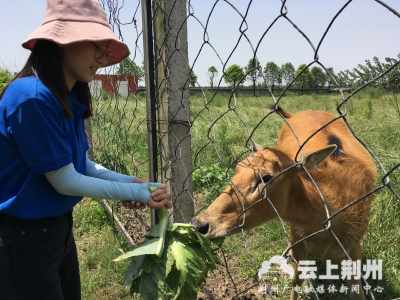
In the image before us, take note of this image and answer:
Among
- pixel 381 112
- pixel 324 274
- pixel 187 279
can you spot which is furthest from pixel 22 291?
pixel 381 112

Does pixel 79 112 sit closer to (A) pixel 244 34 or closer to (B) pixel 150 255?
(B) pixel 150 255

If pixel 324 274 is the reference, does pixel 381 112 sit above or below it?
above

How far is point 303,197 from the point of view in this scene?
94.6 inches

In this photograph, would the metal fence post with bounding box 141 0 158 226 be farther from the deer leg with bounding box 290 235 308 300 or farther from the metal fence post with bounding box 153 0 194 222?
the deer leg with bounding box 290 235 308 300

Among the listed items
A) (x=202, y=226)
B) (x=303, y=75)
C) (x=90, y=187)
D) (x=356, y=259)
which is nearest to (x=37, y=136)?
(x=90, y=187)

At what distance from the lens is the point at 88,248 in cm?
369

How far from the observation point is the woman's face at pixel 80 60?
1.68 metres

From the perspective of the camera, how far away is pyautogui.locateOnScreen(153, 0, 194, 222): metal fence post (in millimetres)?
2053

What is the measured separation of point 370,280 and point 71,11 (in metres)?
3.49

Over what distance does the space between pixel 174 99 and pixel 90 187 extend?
895 millimetres

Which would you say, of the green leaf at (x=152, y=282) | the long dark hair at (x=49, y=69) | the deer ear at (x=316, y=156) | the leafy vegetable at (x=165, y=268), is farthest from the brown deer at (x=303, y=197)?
the long dark hair at (x=49, y=69)

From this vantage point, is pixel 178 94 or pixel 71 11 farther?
pixel 178 94

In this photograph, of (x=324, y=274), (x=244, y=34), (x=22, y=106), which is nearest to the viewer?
(x=244, y=34)

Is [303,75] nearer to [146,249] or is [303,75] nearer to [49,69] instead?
[146,249]
